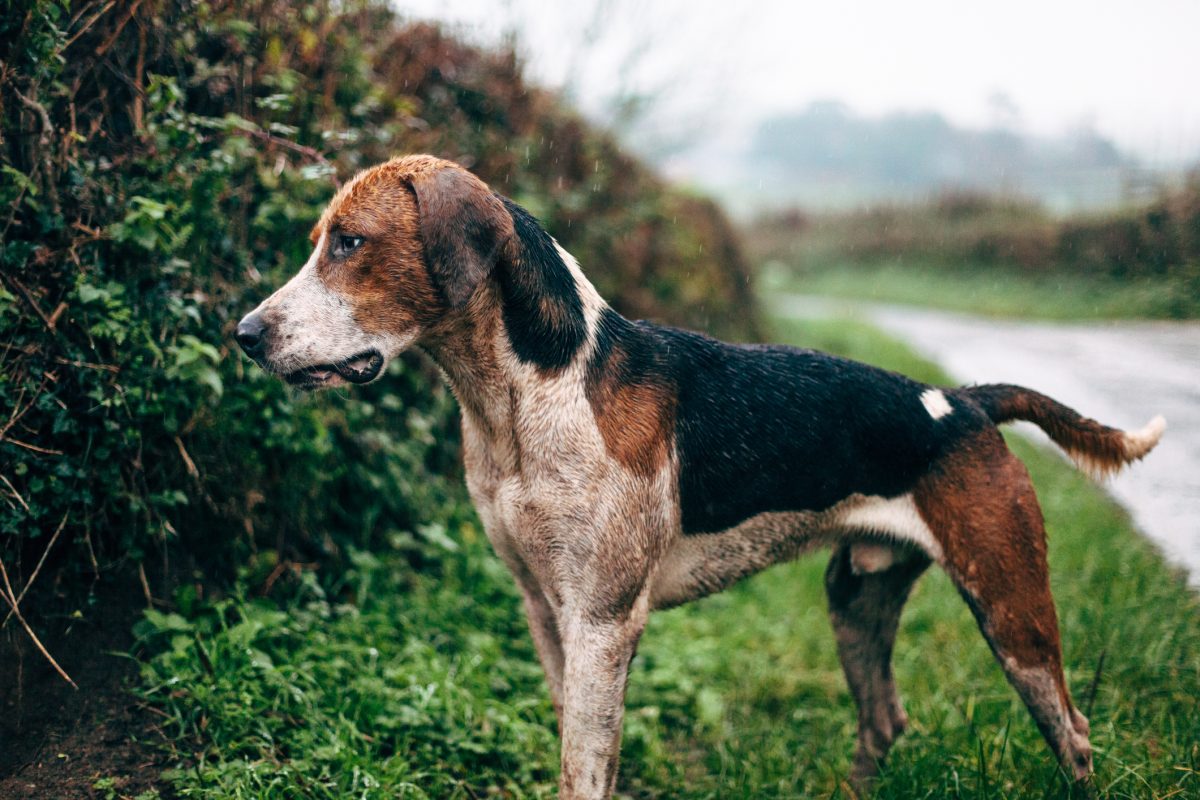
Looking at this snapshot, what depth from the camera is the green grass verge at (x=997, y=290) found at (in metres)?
13.9

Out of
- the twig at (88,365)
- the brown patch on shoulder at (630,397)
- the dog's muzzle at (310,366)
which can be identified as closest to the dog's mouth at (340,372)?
the dog's muzzle at (310,366)

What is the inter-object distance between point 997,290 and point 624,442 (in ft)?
70.4

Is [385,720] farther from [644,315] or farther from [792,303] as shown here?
[792,303]

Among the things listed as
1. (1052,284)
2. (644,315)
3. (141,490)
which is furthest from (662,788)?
(1052,284)

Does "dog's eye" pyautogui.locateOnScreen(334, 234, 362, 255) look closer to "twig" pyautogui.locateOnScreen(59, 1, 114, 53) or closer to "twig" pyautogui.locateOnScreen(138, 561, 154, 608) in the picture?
"twig" pyautogui.locateOnScreen(59, 1, 114, 53)

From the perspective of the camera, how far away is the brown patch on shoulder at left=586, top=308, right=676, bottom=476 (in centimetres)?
287

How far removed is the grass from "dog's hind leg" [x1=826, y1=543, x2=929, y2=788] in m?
0.13

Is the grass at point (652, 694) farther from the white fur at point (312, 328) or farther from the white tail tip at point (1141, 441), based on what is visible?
the white fur at point (312, 328)

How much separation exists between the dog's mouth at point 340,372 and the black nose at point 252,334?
0.12 meters

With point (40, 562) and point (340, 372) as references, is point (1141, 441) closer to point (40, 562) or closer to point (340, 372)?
point (340, 372)

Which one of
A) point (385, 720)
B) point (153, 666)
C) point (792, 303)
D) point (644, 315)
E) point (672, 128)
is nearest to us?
point (153, 666)

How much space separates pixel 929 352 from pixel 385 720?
39.5 ft

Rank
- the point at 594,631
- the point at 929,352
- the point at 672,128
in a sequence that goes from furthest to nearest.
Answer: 1. the point at 929,352
2. the point at 672,128
3. the point at 594,631

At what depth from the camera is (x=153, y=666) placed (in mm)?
3350
